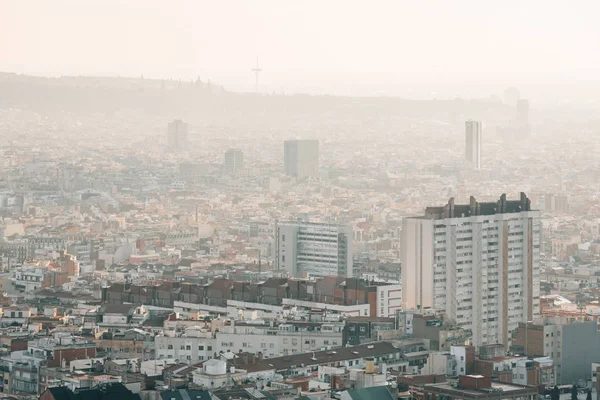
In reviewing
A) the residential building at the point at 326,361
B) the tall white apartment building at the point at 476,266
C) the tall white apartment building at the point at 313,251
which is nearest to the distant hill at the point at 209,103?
the tall white apartment building at the point at 313,251

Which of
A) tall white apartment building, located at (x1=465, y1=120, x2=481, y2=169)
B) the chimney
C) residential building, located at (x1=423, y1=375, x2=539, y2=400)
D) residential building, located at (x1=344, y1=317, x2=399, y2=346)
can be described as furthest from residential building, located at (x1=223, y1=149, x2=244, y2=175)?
residential building, located at (x1=423, y1=375, x2=539, y2=400)

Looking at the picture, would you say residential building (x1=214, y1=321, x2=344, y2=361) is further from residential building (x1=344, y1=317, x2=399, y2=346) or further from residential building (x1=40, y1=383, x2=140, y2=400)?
residential building (x1=40, y1=383, x2=140, y2=400)

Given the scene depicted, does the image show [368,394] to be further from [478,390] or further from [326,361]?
[326,361]

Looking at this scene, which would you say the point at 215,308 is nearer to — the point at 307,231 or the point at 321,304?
the point at 321,304

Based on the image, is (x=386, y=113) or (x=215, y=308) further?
(x=386, y=113)

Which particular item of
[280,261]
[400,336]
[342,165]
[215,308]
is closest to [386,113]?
[342,165]

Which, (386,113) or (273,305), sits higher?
(386,113)
